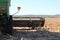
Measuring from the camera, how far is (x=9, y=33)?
1227 centimetres

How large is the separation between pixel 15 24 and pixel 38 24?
1266 millimetres

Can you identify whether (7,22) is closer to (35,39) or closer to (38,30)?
(35,39)

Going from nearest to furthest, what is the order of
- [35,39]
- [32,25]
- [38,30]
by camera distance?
1. [35,39]
2. [32,25]
3. [38,30]

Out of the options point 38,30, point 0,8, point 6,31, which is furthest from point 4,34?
point 38,30

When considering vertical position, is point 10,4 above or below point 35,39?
above

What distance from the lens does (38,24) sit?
1370 cm

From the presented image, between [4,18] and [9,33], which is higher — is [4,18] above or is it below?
above

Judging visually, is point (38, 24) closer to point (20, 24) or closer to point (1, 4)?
point (20, 24)

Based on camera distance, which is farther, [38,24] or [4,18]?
[38,24]

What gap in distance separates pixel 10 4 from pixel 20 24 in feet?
4.03

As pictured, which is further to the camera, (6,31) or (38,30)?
(38,30)

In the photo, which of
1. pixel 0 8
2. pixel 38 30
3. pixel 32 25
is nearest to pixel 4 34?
pixel 0 8

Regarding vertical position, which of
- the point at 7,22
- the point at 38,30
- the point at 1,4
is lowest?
the point at 38,30

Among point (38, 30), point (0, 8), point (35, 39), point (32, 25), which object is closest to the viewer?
point (35, 39)
